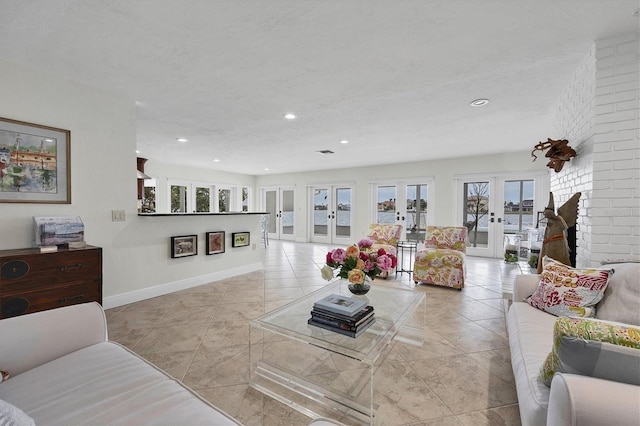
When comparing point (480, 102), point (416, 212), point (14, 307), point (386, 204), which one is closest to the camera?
point (14, 307)

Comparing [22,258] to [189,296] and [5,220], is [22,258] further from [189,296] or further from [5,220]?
[189,296]

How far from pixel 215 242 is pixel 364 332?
3.11 m

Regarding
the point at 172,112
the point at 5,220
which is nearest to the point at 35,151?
the point at 5,220

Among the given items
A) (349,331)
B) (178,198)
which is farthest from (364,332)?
(178,198)

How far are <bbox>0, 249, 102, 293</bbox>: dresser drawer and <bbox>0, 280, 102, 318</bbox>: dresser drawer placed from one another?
4 cm

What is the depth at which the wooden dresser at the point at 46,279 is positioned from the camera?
211cm

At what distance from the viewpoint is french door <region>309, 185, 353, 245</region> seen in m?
8.31

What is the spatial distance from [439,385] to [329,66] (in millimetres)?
2520

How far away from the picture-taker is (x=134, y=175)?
326 cm

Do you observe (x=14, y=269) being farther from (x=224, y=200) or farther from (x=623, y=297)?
(x=224, y=200)

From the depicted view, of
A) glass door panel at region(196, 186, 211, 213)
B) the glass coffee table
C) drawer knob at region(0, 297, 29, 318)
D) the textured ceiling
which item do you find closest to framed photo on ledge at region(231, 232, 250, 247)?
the textured ceiling

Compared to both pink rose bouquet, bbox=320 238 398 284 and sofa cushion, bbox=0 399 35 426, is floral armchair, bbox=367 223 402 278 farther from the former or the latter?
sofa cushion, bbox=0 399 35 426

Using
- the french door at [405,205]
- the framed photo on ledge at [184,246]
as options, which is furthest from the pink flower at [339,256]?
the french door at [405,205]

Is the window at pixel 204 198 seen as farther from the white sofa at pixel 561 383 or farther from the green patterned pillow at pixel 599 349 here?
the green patterned pillow at pixel 599 349
